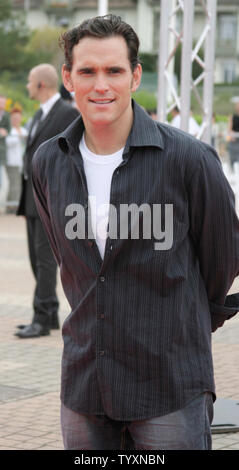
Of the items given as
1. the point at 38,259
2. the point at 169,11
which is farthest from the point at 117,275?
the point at 38,259

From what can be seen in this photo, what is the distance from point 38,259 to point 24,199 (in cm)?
49

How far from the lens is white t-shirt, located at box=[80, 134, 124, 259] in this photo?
2551mm

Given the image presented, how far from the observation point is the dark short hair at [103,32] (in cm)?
250

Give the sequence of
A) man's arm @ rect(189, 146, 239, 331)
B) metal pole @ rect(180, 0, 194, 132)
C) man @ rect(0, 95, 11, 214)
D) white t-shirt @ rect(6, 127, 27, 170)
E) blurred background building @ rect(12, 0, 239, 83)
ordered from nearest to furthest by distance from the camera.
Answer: man's arm @ rect(189, 146, 239, 331) < metal pole @ rect(180, 0, 194, 132) < man @ rect(0, 95, 11, 214) < white t-shirt @ rect(6, 127, 27, 170) < blurred background building @ rect(12, 0, 239, 83)

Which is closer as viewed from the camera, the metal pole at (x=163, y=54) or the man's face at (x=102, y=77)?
the man's face at (x=102, y=77)

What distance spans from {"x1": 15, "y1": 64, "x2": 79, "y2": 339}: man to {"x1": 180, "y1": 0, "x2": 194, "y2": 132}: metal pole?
5.04 feet

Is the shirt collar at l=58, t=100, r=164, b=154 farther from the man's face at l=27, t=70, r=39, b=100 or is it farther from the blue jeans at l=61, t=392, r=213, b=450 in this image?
the man's face at l=27, t=70, r=39, b=100

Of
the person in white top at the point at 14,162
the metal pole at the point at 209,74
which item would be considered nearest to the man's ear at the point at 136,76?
the metal pole at the point at 209,74

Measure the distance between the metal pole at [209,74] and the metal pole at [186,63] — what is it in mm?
184

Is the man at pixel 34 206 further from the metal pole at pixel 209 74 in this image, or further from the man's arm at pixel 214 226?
the man's arm at pixel 214 226

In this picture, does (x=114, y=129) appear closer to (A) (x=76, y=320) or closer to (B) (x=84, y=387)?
(A) (x=76, y=320)

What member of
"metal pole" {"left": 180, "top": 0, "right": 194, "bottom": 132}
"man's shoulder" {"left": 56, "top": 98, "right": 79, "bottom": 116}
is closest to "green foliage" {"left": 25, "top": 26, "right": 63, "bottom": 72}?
"man's shoulder" {"left": 56, "top": 98, "right": 79, "bottom": 116}

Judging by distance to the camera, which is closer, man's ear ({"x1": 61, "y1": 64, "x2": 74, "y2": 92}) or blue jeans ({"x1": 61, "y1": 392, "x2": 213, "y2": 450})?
blue jeans ({"x1": 61, "y1": 392, "x2": 213, "y2": 450})
